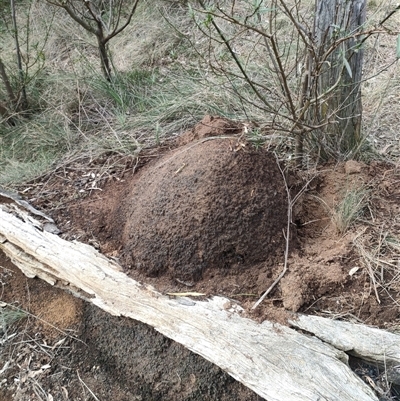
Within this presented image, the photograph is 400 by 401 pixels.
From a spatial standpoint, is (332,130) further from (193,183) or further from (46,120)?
(46,120)

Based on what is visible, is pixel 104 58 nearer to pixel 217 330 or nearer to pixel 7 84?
pixel 7 84

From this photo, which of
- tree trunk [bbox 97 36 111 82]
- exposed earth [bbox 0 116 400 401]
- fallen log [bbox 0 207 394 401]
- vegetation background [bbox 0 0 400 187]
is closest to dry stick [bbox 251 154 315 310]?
exposed earth [bbox 0 116 400 401]

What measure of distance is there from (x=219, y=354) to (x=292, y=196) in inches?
35.2


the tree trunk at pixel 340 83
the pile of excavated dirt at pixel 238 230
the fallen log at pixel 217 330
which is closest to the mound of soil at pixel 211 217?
the pile of excavated dirt at pixel 238 230

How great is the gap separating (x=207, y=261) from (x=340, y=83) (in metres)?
1.15

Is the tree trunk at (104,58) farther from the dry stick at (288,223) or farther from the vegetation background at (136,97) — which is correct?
the dry stick at (288,223)

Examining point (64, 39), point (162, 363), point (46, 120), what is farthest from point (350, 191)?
point (64, 39)

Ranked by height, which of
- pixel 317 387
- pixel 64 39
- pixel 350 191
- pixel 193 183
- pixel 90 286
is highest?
pixel 64 39

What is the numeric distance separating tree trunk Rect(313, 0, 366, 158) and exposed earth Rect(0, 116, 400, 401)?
0.23 meters

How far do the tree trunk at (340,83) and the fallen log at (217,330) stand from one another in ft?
3.66

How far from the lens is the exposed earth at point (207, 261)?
187 cm

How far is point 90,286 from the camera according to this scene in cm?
203

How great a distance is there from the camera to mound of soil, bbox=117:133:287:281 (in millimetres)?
2021

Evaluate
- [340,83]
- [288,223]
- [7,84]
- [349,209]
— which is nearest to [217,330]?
[288,223]
